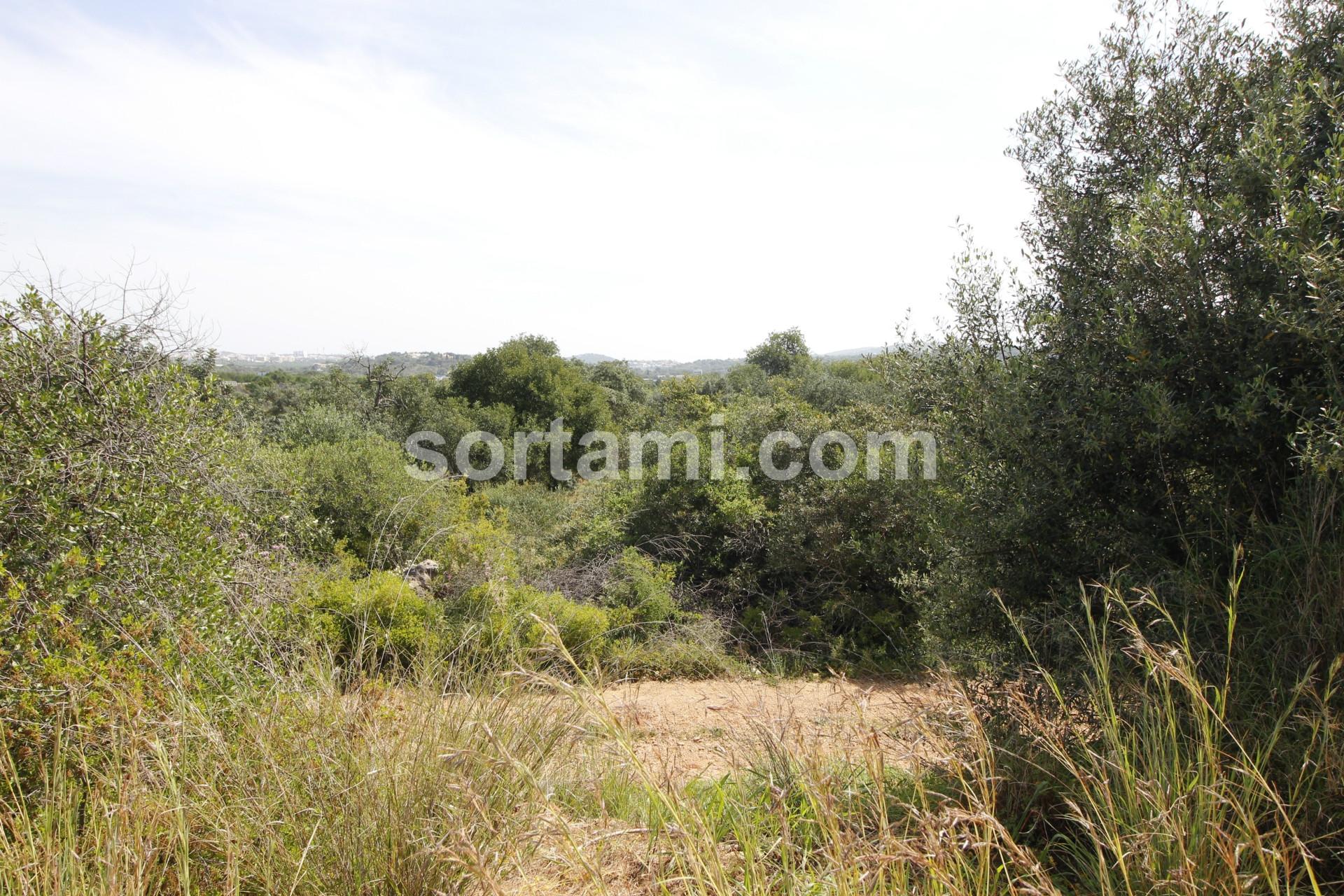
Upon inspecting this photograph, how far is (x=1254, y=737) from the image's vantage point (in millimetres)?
2432

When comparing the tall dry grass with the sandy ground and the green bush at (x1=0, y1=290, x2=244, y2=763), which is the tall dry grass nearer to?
the sandy ground

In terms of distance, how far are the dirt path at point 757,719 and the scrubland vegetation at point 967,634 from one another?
0.36ft

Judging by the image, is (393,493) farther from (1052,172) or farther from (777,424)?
(1052,172)

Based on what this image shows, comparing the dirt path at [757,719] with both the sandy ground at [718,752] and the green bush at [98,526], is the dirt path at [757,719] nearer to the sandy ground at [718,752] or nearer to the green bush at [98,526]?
the sandy ground at [718,752]

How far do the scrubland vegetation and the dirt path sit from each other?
11 centimetres

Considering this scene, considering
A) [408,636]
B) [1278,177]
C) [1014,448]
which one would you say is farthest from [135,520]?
[1278,177]

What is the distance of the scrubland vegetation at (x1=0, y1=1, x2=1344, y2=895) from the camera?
1905mm

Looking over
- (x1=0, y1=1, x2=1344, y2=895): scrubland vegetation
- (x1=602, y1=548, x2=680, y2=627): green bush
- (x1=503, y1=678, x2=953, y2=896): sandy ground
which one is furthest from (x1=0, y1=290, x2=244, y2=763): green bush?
(x1=602, y1=548, x2=680, y2=627): green bush

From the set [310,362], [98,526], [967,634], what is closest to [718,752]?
[967,634]

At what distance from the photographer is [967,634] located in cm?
389

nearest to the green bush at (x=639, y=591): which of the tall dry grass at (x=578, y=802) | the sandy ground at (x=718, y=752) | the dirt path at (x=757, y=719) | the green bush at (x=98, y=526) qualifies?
the dirt path at (x=757, y=719)

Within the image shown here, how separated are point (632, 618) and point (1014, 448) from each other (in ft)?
21.3

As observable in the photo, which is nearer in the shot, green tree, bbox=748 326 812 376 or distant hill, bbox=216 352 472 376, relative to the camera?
distant hill, bbox=216 352 472 376

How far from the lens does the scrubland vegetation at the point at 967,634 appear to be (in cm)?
191
